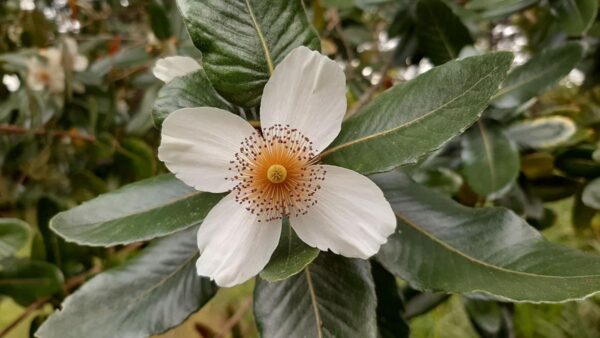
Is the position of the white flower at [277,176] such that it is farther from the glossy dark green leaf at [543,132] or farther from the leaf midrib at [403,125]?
the glossy dark green leaf at [543,132]

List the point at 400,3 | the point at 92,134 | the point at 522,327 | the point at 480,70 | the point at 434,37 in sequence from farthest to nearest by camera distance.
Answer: the point at 522,327 → the point at 92,134 → the point at 400,3 → the point at 434,37 → the point at 480,70

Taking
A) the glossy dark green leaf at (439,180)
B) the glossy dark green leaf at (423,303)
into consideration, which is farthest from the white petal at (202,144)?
the glossy dark green leaf at (423,303)

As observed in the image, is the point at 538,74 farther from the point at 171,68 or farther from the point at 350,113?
the point at 171,68

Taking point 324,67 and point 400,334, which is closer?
point 324,67

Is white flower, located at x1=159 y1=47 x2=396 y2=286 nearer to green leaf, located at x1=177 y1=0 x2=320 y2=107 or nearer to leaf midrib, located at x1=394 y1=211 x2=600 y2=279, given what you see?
green leaf, located at x1=177 y1=0 x2=320 y2=107

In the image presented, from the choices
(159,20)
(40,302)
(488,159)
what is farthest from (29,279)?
(488,159)

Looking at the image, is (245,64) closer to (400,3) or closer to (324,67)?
(324,67)

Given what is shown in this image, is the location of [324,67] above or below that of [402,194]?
above

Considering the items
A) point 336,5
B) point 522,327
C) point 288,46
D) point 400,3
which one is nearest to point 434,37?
point 336,5
